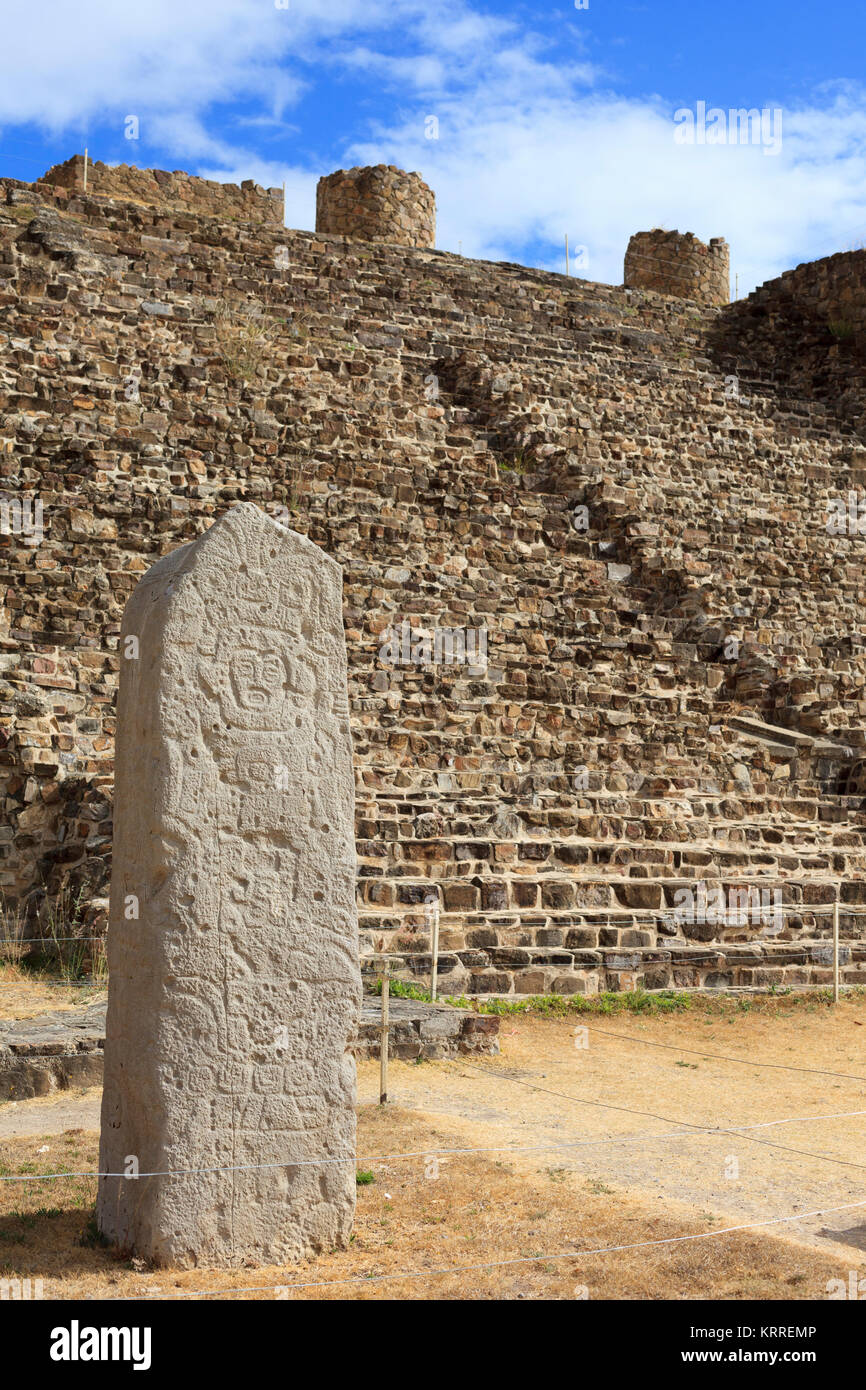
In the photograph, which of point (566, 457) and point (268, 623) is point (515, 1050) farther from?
point (566, 457)

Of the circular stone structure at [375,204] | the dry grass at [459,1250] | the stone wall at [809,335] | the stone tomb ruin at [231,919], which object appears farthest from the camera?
the stone wall at [809,335]

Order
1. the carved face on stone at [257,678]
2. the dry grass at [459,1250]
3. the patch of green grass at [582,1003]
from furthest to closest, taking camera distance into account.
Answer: the patch of green grass at [582,1003]
the carved face on stone at [257,678]
the dry grass at [459,1250]

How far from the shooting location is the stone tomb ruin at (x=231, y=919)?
13.1 ft

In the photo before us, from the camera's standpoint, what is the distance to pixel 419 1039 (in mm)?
7734

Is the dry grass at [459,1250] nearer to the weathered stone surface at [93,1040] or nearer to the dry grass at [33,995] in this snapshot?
the weathered stone surface at [93,1040]

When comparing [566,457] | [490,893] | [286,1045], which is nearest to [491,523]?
[566,457]

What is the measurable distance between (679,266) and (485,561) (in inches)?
471

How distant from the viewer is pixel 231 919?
162 inches

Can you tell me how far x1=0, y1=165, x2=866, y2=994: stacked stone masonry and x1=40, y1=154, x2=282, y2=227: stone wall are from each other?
4.94 ft

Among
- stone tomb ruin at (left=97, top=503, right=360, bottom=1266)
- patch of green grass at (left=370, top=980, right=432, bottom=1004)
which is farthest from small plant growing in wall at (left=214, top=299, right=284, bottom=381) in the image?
stone tomb ruin at (left=97, top=503, right=360, bottom=1266)

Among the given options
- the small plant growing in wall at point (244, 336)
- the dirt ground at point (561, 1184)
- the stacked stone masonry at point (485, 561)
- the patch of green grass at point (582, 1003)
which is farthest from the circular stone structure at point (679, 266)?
the dirt ground at point (561, 1184)

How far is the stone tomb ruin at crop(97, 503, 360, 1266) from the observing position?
13.1 ft

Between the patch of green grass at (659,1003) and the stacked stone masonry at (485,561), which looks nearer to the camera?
the patch of green grass at (659,1003)
